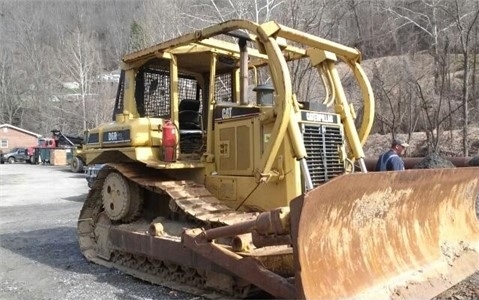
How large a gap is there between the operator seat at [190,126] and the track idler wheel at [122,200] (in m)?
0.84

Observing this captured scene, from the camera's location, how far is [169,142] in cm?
599

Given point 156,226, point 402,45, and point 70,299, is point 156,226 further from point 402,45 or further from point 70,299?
point 402,45

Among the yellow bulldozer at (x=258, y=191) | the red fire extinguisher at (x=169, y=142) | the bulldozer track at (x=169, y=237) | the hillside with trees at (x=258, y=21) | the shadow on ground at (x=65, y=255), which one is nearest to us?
the yellow bulldozer at (x=258, y=191)

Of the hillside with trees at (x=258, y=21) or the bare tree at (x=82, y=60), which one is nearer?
the hillside with trees at (x=258, y=21)

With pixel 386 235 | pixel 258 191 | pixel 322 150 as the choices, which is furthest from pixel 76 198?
pixel 386 235

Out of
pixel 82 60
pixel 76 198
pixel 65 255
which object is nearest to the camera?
pixel 65 255

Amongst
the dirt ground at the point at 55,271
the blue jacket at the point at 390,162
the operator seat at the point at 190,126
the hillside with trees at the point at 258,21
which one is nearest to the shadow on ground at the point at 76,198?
the dirt ground at the point at 55,271

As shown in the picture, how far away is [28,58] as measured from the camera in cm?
5472

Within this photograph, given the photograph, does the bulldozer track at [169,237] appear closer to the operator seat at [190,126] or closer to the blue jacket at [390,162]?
the operator seat at [190,126]

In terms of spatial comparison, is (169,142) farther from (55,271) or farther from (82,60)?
(82,60)

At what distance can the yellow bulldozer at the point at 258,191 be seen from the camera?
4262 mm

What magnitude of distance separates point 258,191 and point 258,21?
56.0 ft

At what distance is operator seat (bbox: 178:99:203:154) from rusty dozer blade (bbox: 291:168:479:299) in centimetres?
267

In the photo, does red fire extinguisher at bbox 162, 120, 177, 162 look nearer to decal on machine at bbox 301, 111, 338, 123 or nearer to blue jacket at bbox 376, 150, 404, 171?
decal on machine at bbox 301, 111, 338, 123
